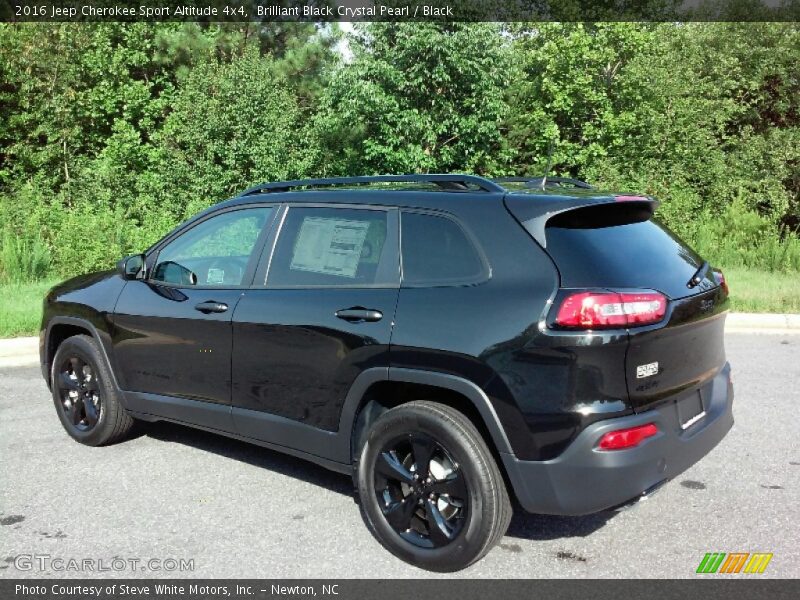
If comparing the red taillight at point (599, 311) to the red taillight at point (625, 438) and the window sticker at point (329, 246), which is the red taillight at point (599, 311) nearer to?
the red taillight at point (625, 438)

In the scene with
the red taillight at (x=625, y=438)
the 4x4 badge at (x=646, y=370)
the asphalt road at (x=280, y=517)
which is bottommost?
the asphalt road at (x=280, y=517)

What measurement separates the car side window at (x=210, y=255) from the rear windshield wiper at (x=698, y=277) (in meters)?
2.29

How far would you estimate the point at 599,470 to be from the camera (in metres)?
3.22

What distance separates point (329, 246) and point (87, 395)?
2.35 meters

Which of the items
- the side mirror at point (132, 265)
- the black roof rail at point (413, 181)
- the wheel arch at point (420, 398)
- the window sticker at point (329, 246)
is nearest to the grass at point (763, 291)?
the black roof rail at point (413, 181)

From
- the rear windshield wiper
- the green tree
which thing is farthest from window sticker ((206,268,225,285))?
the green tree

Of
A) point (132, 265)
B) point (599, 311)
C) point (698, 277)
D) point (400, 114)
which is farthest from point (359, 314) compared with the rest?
point (400, 114)

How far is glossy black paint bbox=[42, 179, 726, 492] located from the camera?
325 centimetres

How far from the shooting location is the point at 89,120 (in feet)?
94.9

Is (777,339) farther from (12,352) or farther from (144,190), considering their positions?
(144,190)

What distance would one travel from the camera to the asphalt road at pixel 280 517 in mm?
3674

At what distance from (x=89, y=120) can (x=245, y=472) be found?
27.3 m

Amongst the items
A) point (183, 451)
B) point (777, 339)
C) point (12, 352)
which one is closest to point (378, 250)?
point (183, 451)
